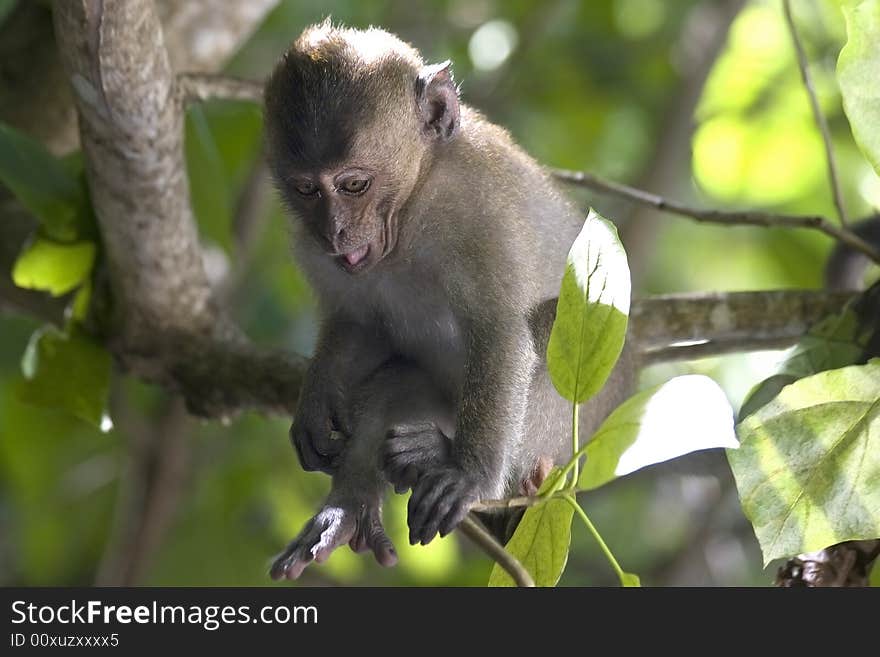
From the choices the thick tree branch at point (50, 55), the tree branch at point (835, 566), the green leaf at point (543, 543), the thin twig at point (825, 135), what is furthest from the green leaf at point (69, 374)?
the thin twig at point (825, 135)

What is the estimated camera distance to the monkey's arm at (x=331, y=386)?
3096 millimetres

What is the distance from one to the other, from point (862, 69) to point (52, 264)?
87.6 inches

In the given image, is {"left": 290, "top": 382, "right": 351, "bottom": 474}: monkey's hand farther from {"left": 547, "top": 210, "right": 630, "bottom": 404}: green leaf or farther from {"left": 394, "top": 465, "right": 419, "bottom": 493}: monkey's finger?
{"left": 547, "top": 210, "right": 630, "bottom": 404}: green leaf

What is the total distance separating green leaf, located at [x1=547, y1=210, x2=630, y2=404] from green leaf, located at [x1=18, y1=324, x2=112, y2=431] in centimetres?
166

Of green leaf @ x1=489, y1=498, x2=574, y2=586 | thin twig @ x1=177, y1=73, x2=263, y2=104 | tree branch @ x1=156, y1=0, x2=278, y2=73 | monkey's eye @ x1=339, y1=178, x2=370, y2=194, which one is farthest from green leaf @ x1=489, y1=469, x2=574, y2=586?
tree branch @ x1=156, y1=0, x2=278, y2=73

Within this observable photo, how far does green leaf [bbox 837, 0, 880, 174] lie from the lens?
2.08 m

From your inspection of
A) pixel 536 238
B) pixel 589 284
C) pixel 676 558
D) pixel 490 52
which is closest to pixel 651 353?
pixel 536 238

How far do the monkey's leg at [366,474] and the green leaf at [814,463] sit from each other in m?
0.80

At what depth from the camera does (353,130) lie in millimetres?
2875

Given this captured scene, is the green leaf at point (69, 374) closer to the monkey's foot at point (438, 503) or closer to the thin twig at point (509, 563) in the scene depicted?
the monkey's foot at point (438, 503)

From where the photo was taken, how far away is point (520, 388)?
291 centimetres

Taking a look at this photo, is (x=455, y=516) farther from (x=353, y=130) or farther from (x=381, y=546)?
(x=353, y=130)
